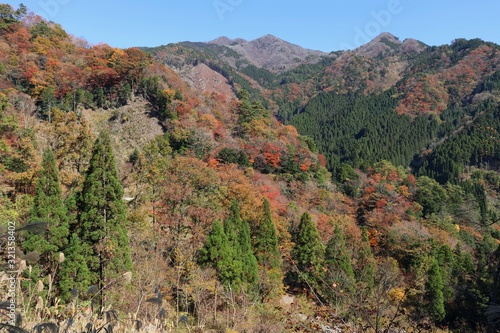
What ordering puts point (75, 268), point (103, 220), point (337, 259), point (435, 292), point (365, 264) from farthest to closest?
point (365, 264)
point (337, 259)
point (435, 292)
point (103, 220)
point (75, 268)

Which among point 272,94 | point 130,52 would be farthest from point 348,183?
point 272,94

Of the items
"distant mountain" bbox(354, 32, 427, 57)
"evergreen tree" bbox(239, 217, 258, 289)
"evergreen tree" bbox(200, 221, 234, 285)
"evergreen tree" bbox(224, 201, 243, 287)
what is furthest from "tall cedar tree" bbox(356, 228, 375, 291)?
"distant mountain" bbox(354, 32, 427, 57)

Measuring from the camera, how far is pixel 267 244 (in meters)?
17.6

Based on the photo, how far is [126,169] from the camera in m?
21.6

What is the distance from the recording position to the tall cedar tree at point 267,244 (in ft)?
57.2

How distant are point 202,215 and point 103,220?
5.93 metres

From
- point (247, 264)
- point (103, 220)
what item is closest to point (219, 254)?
point (247, 264)

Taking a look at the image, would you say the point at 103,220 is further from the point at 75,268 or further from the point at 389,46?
the point at 389,46

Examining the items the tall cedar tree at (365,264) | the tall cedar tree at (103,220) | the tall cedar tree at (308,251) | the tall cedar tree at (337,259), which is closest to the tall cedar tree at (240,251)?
the tall cedar tree at (308,251)

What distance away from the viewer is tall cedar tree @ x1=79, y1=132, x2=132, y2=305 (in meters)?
11.2

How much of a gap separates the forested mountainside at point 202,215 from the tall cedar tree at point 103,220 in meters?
0.05

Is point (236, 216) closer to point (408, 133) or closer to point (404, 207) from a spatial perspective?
point (404, 207)

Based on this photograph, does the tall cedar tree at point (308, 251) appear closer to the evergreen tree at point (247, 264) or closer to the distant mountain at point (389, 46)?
the evergreen tree at point (247, 264)

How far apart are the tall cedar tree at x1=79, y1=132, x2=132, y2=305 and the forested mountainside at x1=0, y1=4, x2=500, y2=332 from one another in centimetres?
5
